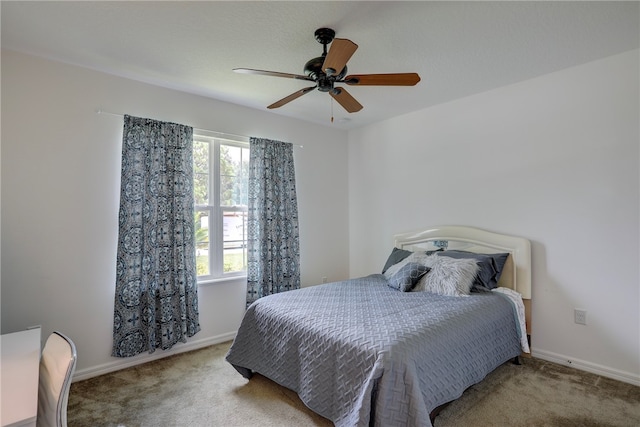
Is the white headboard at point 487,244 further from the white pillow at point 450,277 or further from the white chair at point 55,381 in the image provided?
the white chair at point 55,381

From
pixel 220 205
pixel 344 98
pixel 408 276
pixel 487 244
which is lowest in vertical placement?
pixel 408 276

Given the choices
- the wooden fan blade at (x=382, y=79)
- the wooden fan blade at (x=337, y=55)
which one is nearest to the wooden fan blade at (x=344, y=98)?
the wooden fan blade at (x=382, y=79)

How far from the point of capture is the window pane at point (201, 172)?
3.32m

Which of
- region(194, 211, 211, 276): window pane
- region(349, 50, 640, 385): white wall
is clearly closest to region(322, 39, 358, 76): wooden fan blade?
region(349, 50, 640, 385): white wall

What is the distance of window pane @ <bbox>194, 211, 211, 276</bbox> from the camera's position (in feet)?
10.9

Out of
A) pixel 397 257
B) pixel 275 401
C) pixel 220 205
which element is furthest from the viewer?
pixel 397 257

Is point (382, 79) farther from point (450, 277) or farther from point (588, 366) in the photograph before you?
point (588, 366)

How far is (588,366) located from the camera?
2.66 m

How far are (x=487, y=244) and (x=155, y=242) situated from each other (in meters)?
3.12

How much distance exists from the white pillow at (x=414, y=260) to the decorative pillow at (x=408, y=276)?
11 cm

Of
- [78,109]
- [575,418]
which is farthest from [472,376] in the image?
[78,109]

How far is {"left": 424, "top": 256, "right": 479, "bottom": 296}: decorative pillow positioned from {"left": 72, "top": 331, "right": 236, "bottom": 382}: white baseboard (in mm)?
2166

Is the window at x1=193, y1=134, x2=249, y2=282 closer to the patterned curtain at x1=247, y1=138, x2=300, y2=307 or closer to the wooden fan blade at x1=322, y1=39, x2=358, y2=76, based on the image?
the patterned curtain at x1=247, y1=138, x2=300, y2=307

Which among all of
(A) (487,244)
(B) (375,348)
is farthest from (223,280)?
(A) (487,244)
